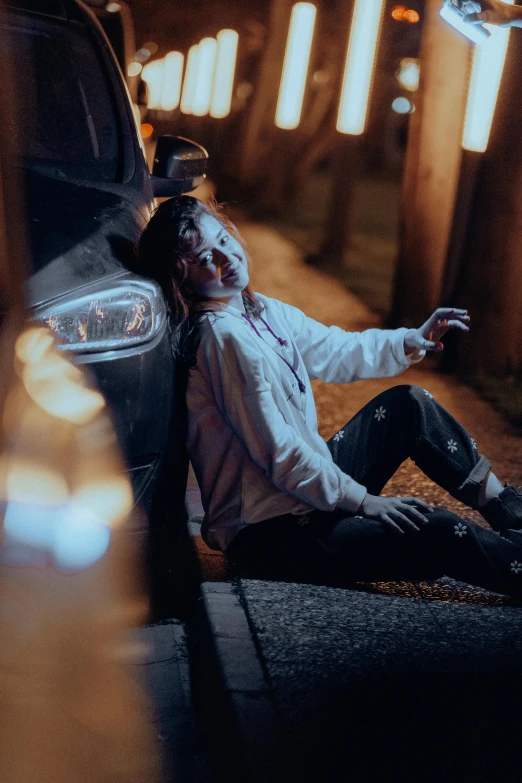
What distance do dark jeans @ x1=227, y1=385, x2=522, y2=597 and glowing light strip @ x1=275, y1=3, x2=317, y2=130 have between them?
7346 millimetres

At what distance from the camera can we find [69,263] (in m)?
2.98

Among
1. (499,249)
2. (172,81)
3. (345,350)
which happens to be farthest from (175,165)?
(172,81)

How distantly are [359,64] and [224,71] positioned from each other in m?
10.5

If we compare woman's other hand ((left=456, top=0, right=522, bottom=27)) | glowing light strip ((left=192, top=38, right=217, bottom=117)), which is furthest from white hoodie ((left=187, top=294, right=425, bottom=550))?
glowing light strip ((left=192, top=38, right=217, bottom=117))

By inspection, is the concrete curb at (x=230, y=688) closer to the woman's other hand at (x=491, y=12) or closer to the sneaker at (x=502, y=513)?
the sneaker at (x=502, y=513)

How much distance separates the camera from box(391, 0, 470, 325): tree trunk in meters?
7.79

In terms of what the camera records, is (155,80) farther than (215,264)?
Yes

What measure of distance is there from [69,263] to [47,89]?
1647mm

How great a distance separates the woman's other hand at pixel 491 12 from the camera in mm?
4242

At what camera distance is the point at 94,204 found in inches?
136

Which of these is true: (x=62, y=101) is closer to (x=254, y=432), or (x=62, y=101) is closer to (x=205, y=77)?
(x=254, y=432)

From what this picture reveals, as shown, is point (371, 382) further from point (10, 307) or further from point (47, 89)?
point (10, 307)

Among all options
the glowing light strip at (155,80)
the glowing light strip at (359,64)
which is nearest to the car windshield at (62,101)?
the glowing light strip at (359,64)

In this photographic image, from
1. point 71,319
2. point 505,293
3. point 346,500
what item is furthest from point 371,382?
point 71,319
